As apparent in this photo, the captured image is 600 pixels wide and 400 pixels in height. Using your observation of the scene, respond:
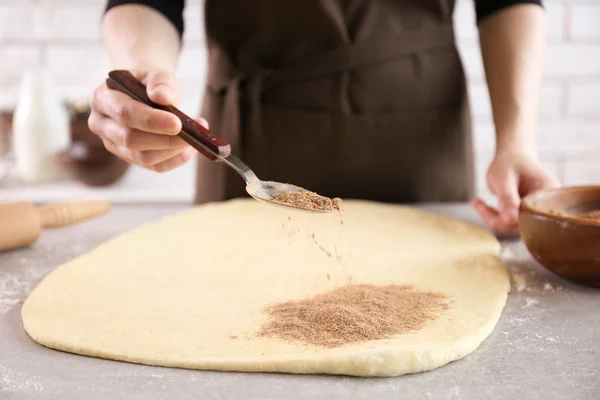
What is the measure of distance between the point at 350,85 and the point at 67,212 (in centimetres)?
67

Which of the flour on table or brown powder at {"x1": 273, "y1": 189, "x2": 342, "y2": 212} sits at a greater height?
brown powder at {"x1": 273, "y1": 189, "x2": 342, "y2": 212}

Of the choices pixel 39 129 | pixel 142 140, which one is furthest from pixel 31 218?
pixel 39 129

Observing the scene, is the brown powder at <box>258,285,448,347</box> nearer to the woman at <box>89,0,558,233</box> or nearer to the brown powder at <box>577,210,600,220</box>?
the brown powder at <box>577,210,600,220</box>

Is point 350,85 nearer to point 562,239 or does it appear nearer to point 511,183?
point 511,183

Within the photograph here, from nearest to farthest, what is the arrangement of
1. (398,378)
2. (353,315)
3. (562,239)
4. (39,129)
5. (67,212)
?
(398,378), (353,315), (562,239), (67,212), (39,129)

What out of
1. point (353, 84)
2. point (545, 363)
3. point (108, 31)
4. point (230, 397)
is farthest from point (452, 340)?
point (108, 31)

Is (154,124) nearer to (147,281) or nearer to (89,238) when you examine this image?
(147,281)

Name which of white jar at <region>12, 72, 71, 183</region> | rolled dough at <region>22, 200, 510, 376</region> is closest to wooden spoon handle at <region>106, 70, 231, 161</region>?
rolled dough at <region>22, 200, 510, 376</region>

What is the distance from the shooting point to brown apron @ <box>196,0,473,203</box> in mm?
1508

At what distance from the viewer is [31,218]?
127 cm

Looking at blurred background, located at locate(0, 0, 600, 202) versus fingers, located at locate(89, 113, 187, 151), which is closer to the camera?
fingers, located at locate(89, 113, 187, 151)

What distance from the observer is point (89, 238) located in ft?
4.55

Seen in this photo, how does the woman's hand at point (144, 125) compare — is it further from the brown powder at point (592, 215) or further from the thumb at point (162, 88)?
the brown powder at point (592, 215)

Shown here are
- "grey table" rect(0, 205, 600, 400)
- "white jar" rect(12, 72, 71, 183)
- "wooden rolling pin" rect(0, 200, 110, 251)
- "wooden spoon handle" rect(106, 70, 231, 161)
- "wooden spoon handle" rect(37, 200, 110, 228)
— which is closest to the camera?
"grey table" rect(0, 205, 600, 400)
